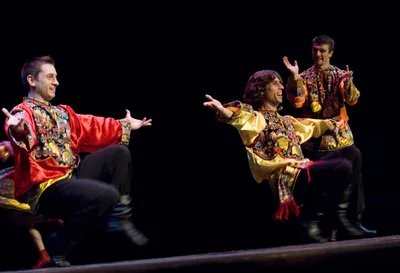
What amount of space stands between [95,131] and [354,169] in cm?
144

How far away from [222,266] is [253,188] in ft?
6.78

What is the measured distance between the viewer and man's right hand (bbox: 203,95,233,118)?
12.0ft

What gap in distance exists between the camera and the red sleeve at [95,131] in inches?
140

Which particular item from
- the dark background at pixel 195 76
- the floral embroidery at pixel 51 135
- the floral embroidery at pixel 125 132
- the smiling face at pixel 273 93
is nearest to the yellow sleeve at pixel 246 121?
the smiling face at pixel 273 93

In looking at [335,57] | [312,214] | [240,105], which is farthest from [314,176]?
[335,57]

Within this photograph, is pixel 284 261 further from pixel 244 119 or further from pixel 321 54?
pixel 321 54

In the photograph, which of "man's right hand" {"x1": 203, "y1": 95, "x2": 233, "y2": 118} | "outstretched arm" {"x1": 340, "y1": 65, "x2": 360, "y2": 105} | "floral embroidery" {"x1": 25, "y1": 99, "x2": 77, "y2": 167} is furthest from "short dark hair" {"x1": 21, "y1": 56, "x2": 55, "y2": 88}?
"outstretched arm" {"x1": 340, "y1": 65, "x2": 360, "y2": 105}

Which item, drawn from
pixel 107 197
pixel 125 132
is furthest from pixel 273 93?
pixel 107 197

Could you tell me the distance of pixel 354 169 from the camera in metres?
4.03

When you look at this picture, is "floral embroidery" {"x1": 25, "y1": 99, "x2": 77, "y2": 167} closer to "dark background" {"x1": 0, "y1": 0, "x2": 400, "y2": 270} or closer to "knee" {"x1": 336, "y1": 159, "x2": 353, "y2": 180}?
"dark background" {"x1": 0, "y1": 0, "x2": 400, "y2": 270}

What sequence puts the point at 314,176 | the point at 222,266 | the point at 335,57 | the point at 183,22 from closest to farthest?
the point at 222,266
the point at 314,176
the point at 183,22
the point at 335,57

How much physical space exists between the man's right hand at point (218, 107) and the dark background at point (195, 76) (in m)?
0.82

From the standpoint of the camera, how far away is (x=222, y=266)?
9.24ft

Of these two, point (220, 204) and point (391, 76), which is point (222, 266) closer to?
point (220, 204)
